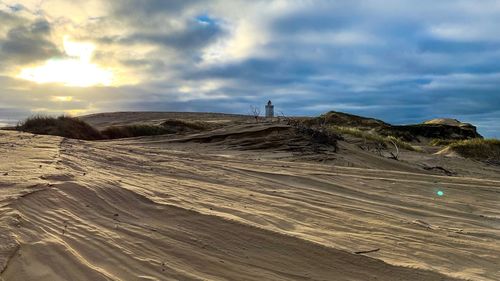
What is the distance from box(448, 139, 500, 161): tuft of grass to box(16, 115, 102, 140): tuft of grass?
1586cm

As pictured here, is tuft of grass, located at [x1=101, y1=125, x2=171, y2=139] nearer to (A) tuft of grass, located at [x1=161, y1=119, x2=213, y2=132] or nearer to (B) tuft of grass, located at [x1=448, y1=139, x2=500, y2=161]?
(A) tuft of grass, located at [x1=161, y1=119, x2=213, y2=132]

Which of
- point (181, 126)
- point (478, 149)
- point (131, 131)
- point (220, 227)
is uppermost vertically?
point (181, 126)

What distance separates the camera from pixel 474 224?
6660 mm

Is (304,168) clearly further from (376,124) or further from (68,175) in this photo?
(376,124)

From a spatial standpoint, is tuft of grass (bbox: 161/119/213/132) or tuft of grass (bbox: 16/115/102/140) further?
tuft of grass (bbox: 161/119/213/132)

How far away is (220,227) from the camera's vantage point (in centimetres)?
500

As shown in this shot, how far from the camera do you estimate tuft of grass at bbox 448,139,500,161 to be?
20797 mm

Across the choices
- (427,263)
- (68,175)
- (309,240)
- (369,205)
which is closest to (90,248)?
(309,240)

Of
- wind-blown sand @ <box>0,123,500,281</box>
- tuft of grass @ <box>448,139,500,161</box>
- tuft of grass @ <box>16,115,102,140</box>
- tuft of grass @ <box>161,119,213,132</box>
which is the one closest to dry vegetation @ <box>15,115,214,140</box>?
tuft of grass @ <box>16,115,102,140</box>

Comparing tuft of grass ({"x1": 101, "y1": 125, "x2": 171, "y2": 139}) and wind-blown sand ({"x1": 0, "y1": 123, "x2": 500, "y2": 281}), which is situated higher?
tuft of grass ({"x1": 101, "y1": 125, "x2": 171, "y2": 139})

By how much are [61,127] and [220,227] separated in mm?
17058

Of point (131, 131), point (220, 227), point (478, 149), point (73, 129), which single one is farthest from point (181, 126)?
→ point (220, 227)

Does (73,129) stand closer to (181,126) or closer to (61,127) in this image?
(61,127)

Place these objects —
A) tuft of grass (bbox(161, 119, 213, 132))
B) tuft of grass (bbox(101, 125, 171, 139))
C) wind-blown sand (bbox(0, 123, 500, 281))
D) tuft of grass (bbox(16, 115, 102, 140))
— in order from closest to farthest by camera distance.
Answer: wind-blown sand (bbox(0, 123, 500, 281)), tuft of grass (bbox(16, 115, 102, 140)), tuft of grass (bbox(101, 125, 171, 139)), tuft of grass (bbox(161, 119, 213, 132))
